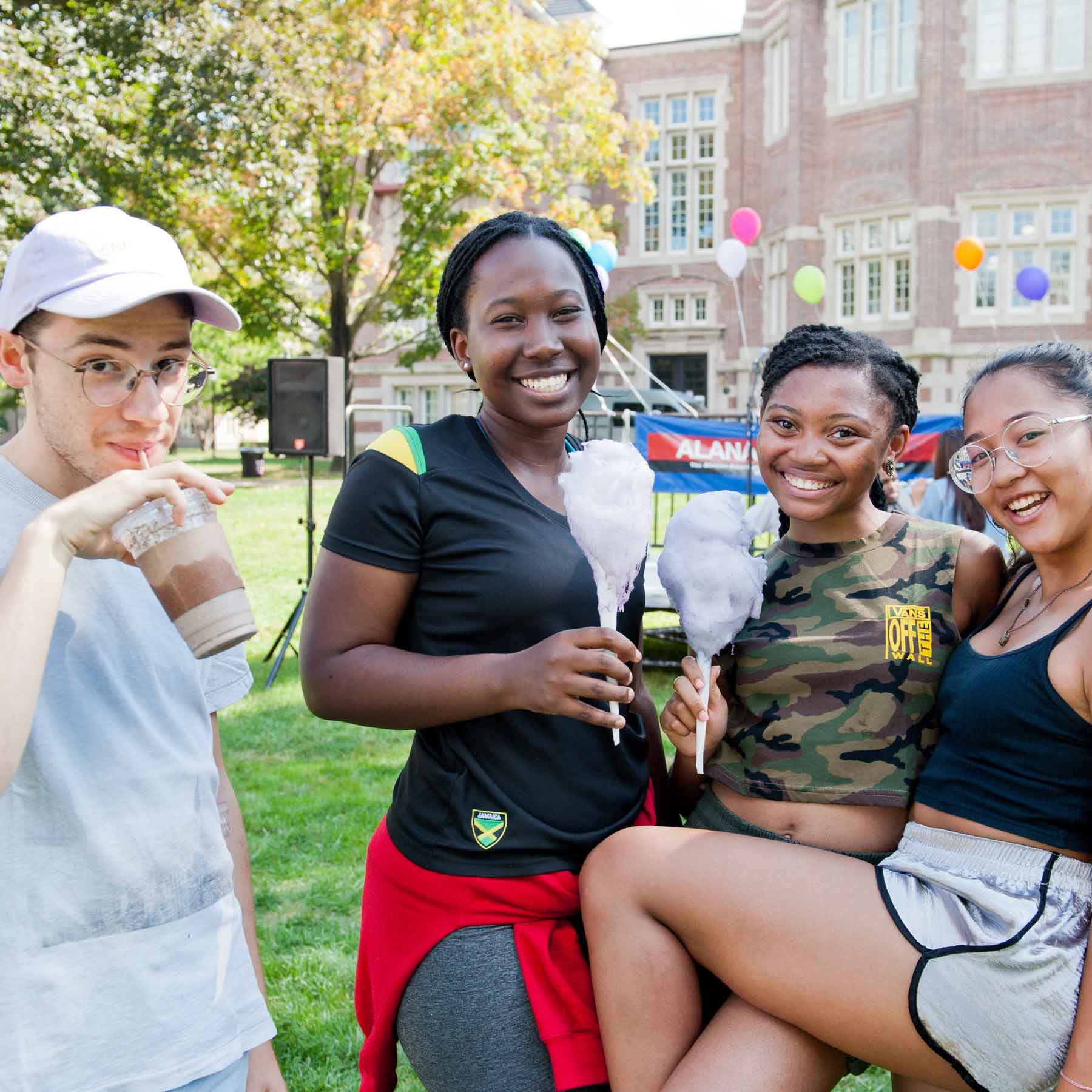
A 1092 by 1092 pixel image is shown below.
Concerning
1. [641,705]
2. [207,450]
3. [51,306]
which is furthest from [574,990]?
[207,450]

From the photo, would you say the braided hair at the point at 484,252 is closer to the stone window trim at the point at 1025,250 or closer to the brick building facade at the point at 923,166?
the brick building facade at the point at 923,166

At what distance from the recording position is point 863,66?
24016 millimetres

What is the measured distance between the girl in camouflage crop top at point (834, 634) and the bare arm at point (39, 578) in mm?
1011

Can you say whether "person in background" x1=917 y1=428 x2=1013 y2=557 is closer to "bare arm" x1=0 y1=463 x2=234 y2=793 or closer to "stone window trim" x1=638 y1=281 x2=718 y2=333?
"bare arm" x1=0 y1=463 x2=234 y2=793

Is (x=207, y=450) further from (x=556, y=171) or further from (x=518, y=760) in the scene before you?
(x=518, y=760)

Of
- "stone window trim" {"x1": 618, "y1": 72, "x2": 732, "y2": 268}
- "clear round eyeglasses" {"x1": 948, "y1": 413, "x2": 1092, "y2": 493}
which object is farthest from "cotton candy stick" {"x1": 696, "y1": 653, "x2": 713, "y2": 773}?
"stone window trim" {"x1": 618, "y1": 72, "x2": 732, "y2": 268}

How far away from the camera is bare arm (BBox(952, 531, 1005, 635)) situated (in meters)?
2.04

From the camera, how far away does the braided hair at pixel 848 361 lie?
213 cm

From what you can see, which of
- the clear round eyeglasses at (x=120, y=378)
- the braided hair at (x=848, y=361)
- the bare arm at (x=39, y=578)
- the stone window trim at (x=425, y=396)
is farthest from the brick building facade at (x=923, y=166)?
the bare arm at (x=39, y=578)

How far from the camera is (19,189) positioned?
495 inches

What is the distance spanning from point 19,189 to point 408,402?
800 inches

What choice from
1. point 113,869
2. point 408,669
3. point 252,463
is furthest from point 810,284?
point 252,463

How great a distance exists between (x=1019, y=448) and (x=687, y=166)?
3138 cm

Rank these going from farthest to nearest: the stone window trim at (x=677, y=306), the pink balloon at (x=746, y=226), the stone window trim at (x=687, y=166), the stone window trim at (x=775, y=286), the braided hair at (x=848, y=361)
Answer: the stone window trim at (x=677, y=306)
the stone window trim at (x=687, y=166)
the stone window trim at (x=775, y=286)
the pink balloon at (x=746, y=226)
the braided hair at (x=848, y=361)
